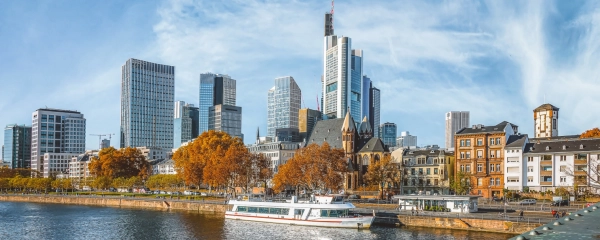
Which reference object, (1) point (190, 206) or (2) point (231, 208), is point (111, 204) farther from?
(2) point (231, 208)

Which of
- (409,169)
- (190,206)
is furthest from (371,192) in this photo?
(190,206)

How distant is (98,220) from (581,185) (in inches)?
3654

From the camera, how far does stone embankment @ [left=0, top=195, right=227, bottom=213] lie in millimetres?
119812

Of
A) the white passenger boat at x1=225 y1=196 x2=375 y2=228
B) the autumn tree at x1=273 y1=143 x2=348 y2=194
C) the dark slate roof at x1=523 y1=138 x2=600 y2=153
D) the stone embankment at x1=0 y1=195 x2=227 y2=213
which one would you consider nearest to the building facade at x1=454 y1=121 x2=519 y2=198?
the dark slate roof at x1=523 y1=138 x2=600 y2=153

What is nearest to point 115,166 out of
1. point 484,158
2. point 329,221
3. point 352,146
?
point 352,146

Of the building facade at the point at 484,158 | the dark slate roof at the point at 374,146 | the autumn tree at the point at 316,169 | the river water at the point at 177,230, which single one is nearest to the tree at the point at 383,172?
the autumn tree at the point at 316,169

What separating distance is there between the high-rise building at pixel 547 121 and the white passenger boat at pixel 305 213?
11635cm

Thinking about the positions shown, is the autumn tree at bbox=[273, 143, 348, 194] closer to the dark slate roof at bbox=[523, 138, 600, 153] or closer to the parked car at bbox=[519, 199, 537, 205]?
the parked car at bbox=[519, 199, 537, 205]

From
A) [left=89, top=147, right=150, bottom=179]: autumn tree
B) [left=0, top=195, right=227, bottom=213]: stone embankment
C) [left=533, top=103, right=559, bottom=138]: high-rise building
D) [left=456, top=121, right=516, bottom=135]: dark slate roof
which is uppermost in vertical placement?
[left=533, top=103, right=559, bottom=138]: high-rise building

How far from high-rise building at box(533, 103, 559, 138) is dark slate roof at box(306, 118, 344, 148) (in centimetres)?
6847

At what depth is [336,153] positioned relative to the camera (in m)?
129

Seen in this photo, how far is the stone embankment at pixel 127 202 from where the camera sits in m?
120

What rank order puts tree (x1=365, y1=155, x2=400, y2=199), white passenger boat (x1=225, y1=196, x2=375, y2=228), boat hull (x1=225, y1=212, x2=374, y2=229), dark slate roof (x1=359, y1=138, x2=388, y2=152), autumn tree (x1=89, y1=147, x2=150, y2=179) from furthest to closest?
autumn tree (x1=89, y1=147, x2=150, y2=179) → dark slate roof (x1=359, y1=138, x2=388, y2=152) → tree (x1=365, y1=155, x2=400, y2=199) → white passenger boat (x1=225, y1=196, x2=375, y2=228) → boat hull (x1=225, y1=212, x2=374, y2=229)

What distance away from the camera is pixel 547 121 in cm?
18950
